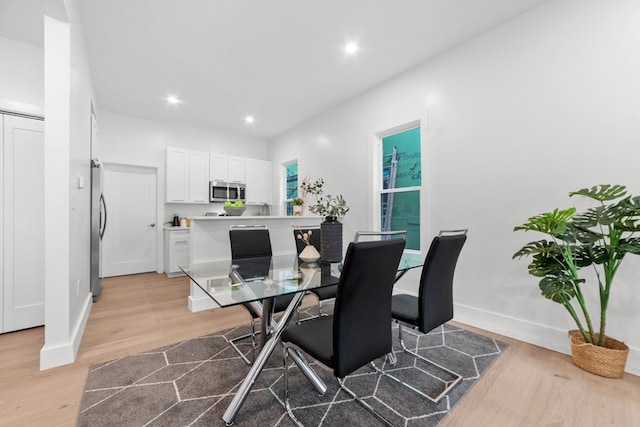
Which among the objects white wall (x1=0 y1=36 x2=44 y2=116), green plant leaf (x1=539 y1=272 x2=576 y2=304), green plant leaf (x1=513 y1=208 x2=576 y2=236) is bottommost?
green plant leaf (x1=539 y1=272 x2=576 y2=304)

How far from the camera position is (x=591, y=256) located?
5.98 ft

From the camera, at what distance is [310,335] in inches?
55.3

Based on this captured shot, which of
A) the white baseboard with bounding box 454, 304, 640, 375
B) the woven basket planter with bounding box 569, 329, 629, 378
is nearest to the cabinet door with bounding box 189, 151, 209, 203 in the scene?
the white baseboard with bounding box 454, 304, 640, 375

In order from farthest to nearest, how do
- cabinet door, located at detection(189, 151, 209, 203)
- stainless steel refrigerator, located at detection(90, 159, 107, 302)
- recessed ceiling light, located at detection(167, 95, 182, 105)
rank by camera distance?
cabinet door, located at detection(189, 151, 209, 203) → recessed ceiling light, located at detection(167, 95, 182, 105) → stainless steel refrigerator, located at detection(90, 159, 107, 302)

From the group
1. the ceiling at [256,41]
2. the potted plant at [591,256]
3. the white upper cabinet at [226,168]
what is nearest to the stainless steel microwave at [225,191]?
the white upper cabinet at [226,168]

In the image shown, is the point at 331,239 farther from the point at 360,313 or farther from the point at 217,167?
the point at 217,167

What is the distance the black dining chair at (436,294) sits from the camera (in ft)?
5.15

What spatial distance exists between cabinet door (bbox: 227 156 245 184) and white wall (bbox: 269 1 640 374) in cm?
355

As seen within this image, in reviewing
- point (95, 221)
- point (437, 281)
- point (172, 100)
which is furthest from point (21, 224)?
point (437, 281)

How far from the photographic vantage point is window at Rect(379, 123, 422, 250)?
10.9 ft

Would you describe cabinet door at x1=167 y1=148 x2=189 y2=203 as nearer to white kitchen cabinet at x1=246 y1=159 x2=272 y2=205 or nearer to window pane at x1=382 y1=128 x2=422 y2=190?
white kitchen cabinet at x1=246 y1=159 x2=272 y2=205

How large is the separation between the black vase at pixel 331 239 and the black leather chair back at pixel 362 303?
805 millimetres

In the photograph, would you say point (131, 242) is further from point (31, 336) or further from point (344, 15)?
point (344, 15)

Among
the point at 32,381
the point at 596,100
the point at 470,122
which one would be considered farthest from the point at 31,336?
the point at 596,100
